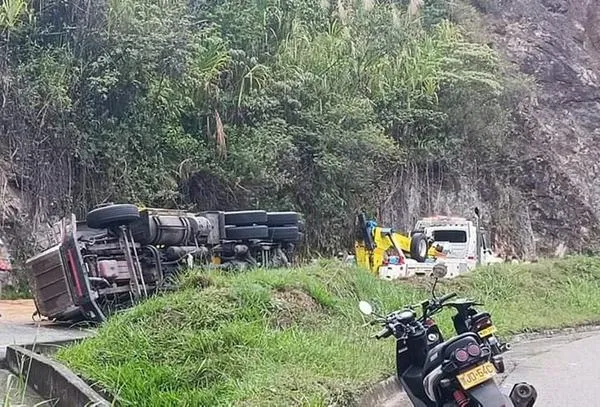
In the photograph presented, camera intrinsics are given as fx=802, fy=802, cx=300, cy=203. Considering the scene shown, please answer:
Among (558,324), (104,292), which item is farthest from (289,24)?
(104,292)

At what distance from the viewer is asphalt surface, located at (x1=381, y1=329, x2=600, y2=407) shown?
25.5 feet

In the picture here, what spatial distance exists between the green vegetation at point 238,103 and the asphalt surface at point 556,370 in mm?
8671

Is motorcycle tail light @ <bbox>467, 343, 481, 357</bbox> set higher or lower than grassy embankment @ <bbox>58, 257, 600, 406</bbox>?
higher

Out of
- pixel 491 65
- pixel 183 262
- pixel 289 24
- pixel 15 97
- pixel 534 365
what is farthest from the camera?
pixel 491 65

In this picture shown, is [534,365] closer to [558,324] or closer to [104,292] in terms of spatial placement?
[558,324]

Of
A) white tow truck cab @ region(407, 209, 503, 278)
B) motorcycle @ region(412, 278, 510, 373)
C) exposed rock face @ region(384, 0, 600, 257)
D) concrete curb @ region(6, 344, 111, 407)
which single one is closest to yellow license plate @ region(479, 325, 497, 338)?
motorcycle @ region(412, 278, 510, 373)

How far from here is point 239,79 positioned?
64.6 feet

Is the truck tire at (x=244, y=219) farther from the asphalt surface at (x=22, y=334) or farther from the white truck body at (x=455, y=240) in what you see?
the white truck body at (x=455, y=240)

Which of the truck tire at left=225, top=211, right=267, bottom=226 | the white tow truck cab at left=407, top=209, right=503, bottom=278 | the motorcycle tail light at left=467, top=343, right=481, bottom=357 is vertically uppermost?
the motorcycle tail light at left=467, top=343, right=481, bottom=357

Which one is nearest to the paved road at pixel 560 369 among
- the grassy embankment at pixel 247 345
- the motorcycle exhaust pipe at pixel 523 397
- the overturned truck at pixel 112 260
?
the grassy embankment at pixel 247 345

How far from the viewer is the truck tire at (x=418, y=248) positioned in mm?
18578

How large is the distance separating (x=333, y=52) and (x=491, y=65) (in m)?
6.05

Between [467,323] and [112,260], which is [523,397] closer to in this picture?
[467,323]

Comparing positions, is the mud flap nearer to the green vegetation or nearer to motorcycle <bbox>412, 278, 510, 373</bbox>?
motorcycle <bbox>412, 278, 510, 373</bbox>
